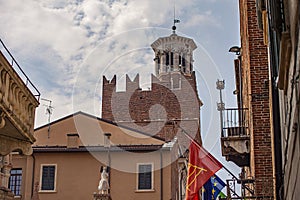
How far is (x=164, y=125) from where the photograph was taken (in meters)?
57.8

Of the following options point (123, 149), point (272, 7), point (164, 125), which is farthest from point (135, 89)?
point (272, 7)

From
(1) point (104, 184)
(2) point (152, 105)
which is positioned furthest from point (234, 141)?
(2) point (152, 105)

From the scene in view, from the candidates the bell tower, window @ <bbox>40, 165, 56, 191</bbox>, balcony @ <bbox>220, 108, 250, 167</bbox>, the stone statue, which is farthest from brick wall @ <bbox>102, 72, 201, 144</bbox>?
balcony @ <bbox>220, 108, 250, 167</bbox>

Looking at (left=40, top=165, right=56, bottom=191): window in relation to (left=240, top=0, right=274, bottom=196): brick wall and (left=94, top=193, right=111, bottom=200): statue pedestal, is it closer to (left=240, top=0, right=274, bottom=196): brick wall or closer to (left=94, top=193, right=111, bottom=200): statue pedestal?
(left=94, top=193, right=111, bottom=200): statue pedestal

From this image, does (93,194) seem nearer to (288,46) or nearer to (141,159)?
(141,159)

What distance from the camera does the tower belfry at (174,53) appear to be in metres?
74.9

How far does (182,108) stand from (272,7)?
57345mm

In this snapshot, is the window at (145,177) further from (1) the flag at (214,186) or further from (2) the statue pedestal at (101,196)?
(1) the flag at (214,186)

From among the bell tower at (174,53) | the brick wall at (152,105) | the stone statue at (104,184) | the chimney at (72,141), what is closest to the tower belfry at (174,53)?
the bell tower at (174,53)

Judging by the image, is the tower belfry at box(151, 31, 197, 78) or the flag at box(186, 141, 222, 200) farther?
the tower belfry at box(151, 31, 197, 78)

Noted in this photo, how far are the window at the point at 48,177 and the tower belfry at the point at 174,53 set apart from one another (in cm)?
3615

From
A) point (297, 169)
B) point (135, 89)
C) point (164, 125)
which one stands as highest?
point (135, 89)

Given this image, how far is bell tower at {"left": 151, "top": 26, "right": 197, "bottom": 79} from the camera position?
74.9m

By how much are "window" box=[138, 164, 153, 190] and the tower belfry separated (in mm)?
35523
